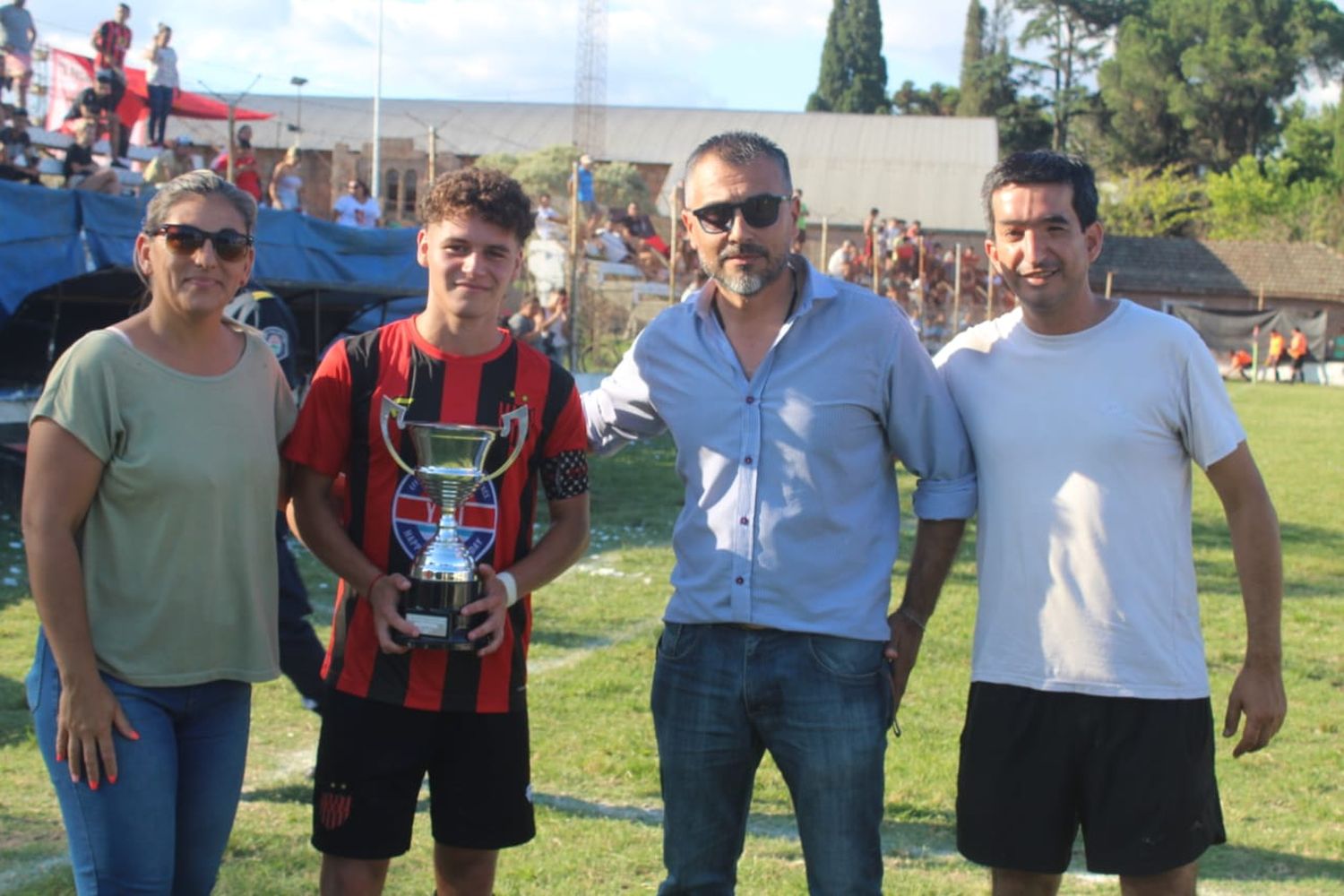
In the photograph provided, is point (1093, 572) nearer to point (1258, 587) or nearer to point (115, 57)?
point (1258, 587)

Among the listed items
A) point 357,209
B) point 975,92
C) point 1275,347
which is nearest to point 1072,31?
point 975,92

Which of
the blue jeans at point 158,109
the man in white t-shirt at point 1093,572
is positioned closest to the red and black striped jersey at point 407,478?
the man in white t-shirt at point 1093,572

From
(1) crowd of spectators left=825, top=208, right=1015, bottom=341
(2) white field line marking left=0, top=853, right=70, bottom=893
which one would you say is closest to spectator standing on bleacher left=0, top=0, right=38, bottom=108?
(2) white field line marking left=0, top=853, right=70, bottom=893

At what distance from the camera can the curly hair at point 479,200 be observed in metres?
3.46

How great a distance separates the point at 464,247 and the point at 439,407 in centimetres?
38

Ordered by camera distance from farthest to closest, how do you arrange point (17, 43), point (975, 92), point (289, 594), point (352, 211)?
point (975, 92)
point (352, 211)
point (17, 43)
point (289, 594)

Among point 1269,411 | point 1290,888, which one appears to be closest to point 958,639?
point 1290,888

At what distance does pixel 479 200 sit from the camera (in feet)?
11.3

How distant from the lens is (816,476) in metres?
3.46

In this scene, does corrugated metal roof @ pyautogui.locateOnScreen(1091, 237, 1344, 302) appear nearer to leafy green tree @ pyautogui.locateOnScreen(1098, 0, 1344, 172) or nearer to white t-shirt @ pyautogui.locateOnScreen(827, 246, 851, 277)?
leafy green tree @ pyautogui.locateOnScreen(1098, 0, 1344, 172)

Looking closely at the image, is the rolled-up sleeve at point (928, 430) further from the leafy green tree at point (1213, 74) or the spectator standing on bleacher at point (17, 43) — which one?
the leafy green tree at point (1213, 74)

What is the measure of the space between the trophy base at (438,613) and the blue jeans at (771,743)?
54cm

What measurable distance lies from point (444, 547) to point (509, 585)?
0.19 m

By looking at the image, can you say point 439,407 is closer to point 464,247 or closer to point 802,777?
point 464,247
